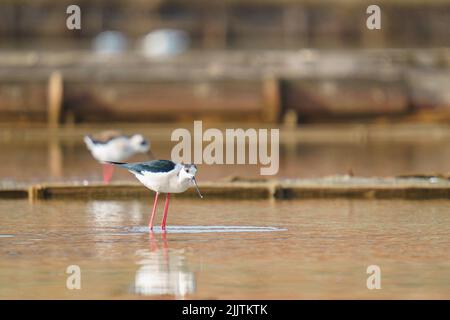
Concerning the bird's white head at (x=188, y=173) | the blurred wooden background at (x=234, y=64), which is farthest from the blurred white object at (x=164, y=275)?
the blurred wooden background at (x=234, y=64)

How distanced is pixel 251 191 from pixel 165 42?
11.7m

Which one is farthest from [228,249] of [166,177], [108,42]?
[108,42]

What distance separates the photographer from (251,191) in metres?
12.1

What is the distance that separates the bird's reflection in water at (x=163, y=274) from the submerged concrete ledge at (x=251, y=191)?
9.18 feet

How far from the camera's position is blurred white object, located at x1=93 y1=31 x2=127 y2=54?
23344 mm

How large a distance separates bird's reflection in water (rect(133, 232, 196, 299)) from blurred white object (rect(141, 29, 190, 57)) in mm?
14305

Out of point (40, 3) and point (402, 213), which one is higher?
point (40, 3)

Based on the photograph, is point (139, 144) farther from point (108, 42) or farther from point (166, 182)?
point (108, 42)

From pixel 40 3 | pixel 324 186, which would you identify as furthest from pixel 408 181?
pixel 40 3

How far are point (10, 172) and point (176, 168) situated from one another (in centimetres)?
549

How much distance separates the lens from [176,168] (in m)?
10.1

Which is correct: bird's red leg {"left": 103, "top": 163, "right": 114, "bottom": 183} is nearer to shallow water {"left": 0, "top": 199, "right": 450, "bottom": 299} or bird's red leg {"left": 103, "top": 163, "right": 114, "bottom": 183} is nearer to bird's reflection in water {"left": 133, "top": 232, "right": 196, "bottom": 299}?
shallow water {"left": 0, "top": 199, "right": 450, "bottom": 299}

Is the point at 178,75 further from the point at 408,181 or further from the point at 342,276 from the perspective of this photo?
the point at 342,276
